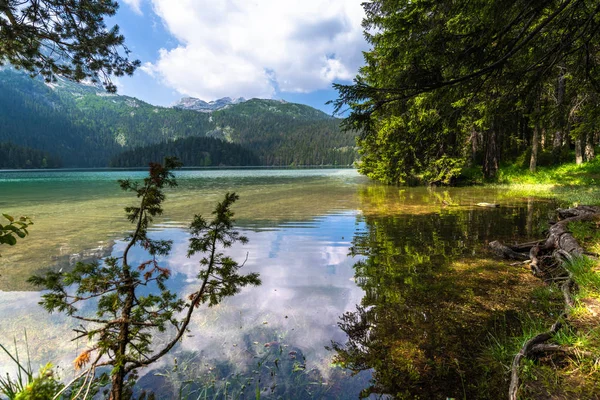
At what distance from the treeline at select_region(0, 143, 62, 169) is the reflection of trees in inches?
8452

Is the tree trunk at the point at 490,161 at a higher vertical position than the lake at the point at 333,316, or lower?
higher

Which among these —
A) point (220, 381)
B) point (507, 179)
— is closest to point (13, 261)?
point (220, 381)

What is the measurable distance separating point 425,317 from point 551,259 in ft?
15.0

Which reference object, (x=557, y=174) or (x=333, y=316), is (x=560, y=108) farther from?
(x=557, y=174)

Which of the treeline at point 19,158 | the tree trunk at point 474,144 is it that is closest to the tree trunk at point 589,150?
the tree trunk at point 474,144

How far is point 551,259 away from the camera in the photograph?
7.01 meters

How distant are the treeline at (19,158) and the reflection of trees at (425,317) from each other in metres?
215

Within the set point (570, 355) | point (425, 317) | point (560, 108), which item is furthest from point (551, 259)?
point (570, 355)

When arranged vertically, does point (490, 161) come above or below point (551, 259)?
above

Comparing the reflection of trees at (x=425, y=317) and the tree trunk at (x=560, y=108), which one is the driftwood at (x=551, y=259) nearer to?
the reflection of trees at (x=425, y=317)

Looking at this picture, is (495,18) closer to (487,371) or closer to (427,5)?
(427,5)

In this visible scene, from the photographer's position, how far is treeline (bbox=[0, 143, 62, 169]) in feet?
509

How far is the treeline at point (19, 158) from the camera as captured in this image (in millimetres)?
155250

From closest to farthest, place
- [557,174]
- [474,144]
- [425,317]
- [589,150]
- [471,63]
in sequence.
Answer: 1. [425,317]
2. [471,63]
3. [557,174]
4. [589,150]
5. [474,144]
